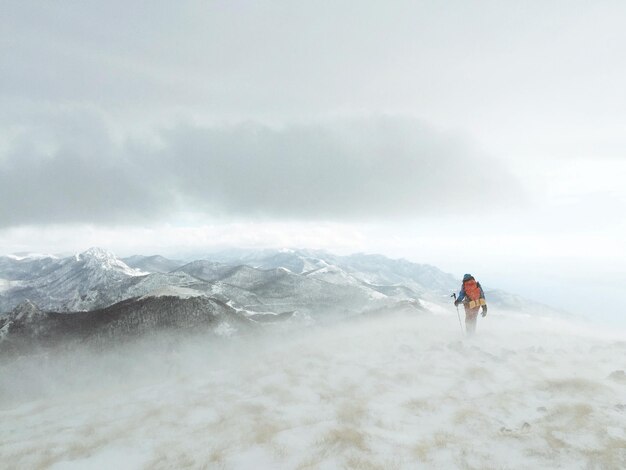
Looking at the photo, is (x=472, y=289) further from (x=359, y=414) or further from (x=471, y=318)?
(x=359, y=414)

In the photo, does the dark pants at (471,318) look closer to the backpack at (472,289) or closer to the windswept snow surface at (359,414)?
the backpack at (472,289)

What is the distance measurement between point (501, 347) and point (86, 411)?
23.2 meters

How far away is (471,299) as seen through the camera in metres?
25.5

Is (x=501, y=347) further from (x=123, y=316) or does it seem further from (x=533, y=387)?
(x=123, y=316)

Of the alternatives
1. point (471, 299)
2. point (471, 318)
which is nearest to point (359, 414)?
point (471, 299)

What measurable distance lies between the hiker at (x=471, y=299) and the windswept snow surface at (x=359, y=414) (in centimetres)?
224

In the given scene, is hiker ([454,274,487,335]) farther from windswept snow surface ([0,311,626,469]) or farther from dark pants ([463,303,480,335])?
windswept snow surface ([0,311,626,469])

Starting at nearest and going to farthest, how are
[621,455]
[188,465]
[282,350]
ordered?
1. [621,455]
2. [188,465]
3. [282,350]

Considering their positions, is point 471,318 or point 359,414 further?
point 471,318

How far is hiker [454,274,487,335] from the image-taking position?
25433 millimetres

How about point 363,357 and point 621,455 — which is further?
point 363,357

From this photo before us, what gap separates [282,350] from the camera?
26.4 m

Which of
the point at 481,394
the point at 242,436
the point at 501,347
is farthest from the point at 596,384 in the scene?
the point at 242,436

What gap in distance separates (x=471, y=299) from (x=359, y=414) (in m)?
15.7
